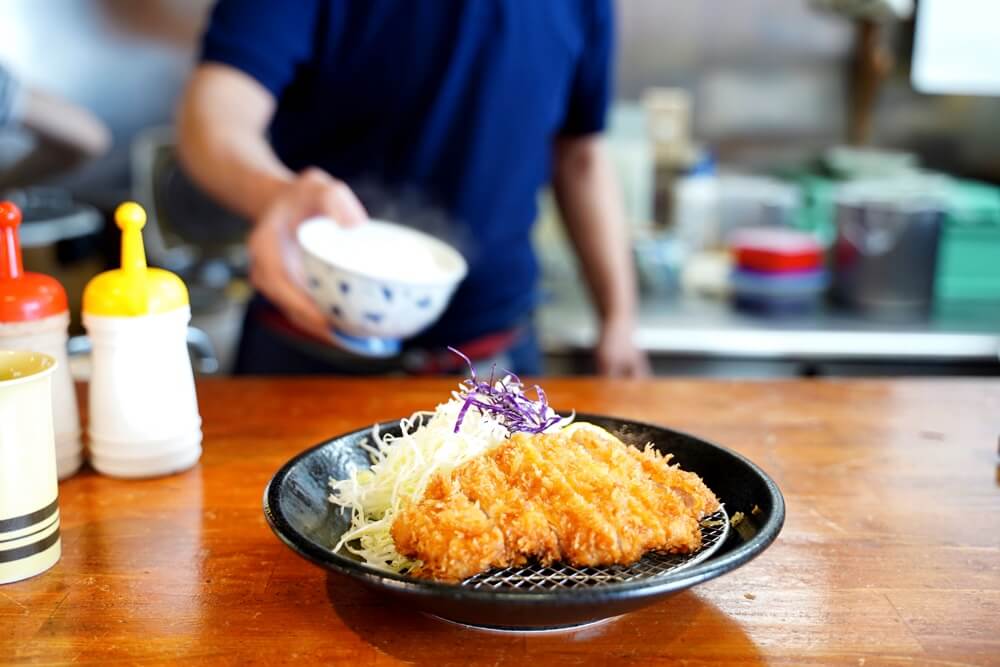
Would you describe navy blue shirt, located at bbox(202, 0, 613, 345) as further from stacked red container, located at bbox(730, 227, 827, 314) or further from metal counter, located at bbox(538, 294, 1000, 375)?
stacked red container, located at bbox(730, 227, 827, 314)

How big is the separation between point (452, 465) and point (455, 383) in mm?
670

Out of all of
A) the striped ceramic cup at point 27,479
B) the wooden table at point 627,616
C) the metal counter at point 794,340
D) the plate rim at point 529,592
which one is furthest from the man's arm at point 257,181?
the metal counter at point 794,340

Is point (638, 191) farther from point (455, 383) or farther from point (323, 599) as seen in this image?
point (323, 599)

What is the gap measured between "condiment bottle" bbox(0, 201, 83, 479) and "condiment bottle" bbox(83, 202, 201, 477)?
0.03 metres

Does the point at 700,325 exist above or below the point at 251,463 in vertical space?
below

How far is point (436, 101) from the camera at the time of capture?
2.06m

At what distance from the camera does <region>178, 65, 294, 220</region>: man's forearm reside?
184cm

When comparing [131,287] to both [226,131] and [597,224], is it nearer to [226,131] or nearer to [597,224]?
[226,131]

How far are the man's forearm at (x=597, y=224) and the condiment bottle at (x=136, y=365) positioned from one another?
4.85 ft

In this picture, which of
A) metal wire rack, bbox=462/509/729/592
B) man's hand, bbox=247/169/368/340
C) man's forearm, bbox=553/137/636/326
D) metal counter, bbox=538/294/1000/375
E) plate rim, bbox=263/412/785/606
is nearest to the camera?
plate rim, bbox=263/412/785/606

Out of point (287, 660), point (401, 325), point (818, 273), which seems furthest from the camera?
point (818, 273)

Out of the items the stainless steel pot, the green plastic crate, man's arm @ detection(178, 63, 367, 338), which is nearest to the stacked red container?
the stainless steel pot

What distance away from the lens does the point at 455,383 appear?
68.7 inches

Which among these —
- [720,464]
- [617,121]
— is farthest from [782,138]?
[720,464]
